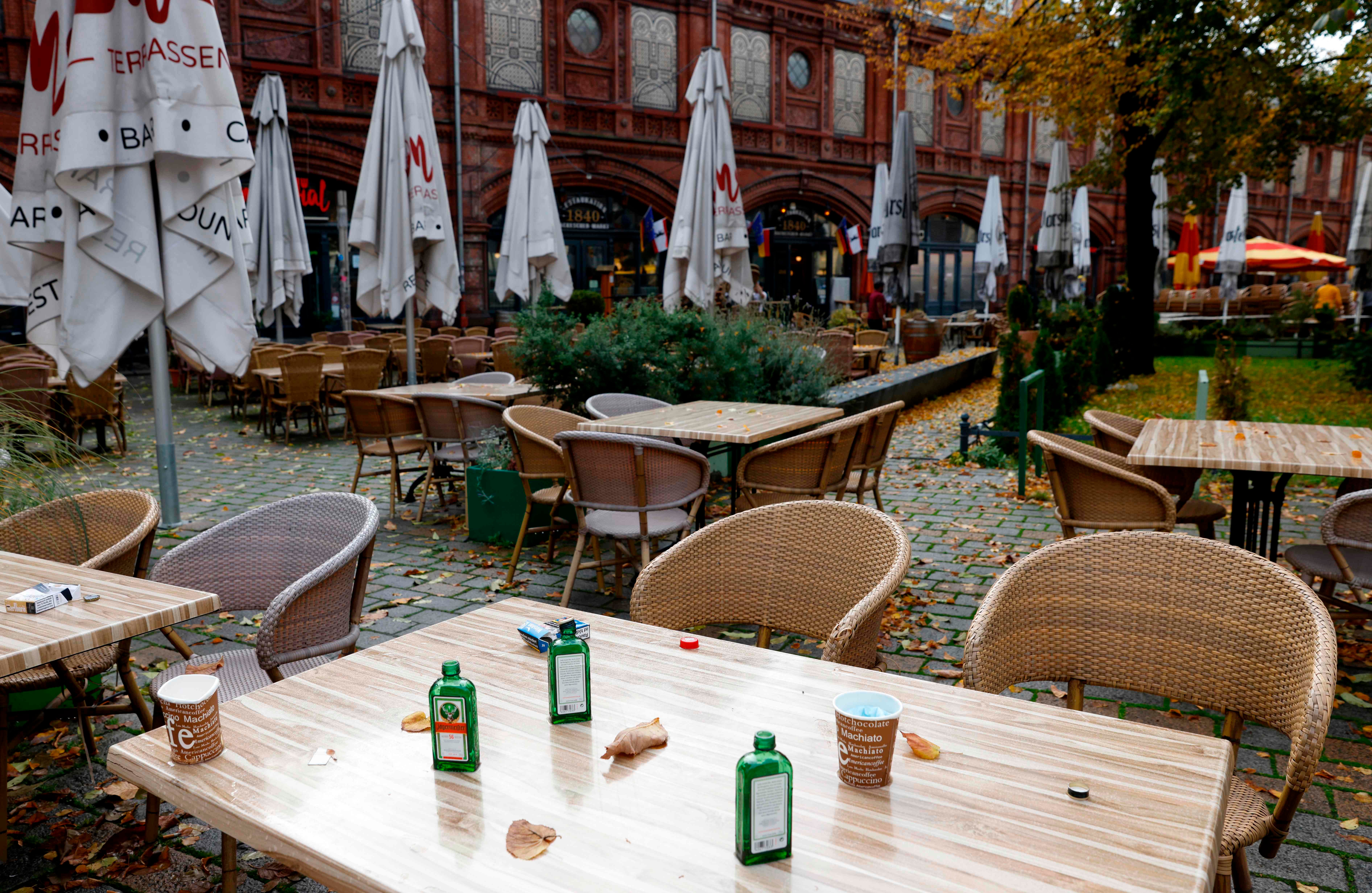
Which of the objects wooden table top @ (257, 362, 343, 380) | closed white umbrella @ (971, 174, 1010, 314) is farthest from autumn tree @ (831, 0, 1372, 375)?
wooden table top @ (257, 362, 343, 380)

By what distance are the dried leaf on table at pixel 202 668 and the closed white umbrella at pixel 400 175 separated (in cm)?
576

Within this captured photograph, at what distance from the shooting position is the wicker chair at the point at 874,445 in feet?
16.7

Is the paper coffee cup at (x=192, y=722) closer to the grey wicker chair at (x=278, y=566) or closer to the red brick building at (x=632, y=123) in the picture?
the grey wicker chair at (x=278, y=566)

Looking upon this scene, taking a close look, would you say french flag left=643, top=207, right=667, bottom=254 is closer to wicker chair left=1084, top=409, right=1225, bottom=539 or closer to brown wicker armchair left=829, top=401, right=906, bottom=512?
brown wicker armchair left=829, top=401, right=906, bottom=512

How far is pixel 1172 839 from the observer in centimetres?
129

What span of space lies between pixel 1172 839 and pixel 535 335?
Answer: 539 cm

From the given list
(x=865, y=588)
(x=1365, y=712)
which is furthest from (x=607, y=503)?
(x=1365, y=712)

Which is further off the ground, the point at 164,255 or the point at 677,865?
the point at 164,255

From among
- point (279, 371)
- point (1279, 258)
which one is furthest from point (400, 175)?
point (1279, 258)

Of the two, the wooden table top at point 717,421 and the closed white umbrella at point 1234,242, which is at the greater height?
the closed white umbrella at point 1234,242

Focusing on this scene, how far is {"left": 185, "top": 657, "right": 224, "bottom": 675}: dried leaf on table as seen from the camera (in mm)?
2771

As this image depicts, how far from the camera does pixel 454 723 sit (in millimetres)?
1486

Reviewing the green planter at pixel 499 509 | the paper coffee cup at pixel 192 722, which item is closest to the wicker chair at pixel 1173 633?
the paper coffee cup at pixel 192 722

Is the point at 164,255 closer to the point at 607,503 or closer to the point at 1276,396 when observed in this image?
the point at 607,503
